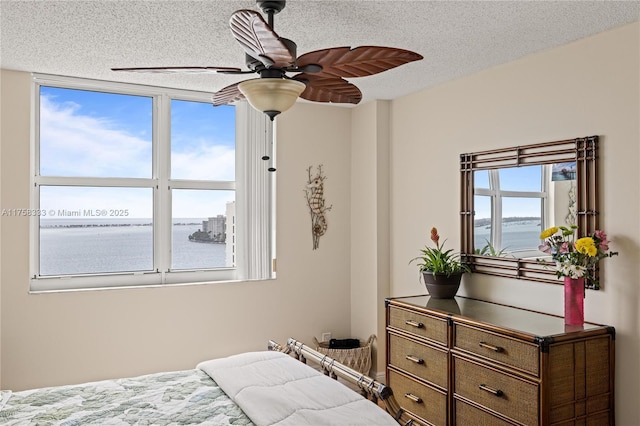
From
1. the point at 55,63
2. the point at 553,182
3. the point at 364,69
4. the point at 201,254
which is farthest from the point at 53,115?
the point at 553,182

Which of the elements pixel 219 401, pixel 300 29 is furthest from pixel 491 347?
pixel 300 29

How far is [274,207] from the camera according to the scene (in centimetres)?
462

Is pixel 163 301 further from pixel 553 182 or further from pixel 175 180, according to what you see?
pixel 553 182

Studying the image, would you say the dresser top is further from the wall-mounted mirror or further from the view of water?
the view of water

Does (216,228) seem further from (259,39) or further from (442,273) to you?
(259,39)

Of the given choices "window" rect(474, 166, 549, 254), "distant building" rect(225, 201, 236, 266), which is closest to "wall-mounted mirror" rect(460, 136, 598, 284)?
"window" rect(474, 166, 549, 254)

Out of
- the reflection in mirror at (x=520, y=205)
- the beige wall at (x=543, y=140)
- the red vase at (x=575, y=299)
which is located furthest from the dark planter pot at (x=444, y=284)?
the red vase at (x=575, y=299)

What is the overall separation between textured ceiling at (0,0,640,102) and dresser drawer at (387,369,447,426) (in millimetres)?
2101

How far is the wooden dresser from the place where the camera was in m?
2.63

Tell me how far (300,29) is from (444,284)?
6.37ft

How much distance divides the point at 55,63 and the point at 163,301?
6.14 ft

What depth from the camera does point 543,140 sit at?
3221 mm

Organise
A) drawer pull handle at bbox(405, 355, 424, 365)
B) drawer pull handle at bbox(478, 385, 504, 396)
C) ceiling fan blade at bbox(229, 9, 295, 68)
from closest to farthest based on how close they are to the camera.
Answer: ceiling fan blade at bbox(229, 9, 295, 68), drawer pull handle at bbox(478, 385, 504, 396), drawer pull handle at bbox(405, 355, 424, 365)

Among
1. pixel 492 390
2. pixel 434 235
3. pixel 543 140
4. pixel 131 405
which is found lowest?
pixel 492 390
